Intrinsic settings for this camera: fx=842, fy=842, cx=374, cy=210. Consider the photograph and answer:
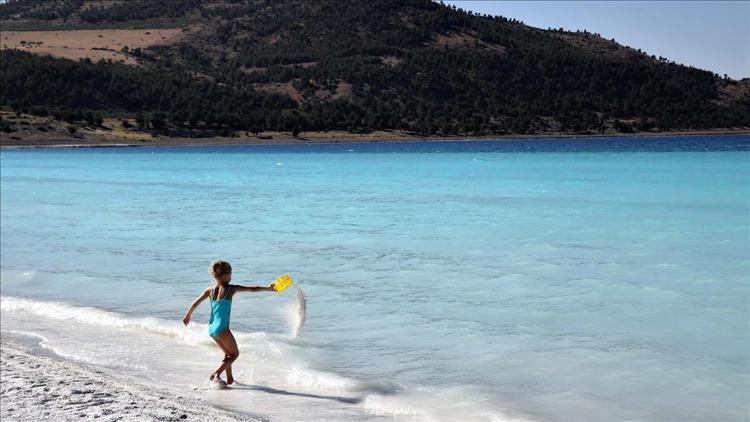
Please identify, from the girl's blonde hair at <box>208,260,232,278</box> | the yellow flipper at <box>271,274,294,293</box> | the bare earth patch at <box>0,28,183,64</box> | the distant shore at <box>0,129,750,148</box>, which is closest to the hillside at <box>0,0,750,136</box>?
the bare earth patch at <box>0,28,183,64</box>

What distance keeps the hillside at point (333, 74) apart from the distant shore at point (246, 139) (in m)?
2.67

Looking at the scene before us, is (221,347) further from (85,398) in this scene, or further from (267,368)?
(85,398)

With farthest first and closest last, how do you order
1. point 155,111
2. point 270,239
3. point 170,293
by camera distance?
point 155,111, point 270,239, point 170,293

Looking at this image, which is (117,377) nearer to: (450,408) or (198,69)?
(450,408)

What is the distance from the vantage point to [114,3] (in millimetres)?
197375

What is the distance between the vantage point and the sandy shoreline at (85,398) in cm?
659

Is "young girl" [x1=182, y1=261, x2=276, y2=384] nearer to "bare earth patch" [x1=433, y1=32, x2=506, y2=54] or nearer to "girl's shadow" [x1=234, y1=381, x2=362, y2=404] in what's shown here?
"girl's shadow" [x1=234, y1=381, x2=362, y2=404]

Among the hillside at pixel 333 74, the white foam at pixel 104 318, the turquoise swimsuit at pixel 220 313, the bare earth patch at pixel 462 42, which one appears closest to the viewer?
the turquoise swimsuit at pixel 220 313

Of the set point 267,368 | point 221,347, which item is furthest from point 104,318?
point 221,347

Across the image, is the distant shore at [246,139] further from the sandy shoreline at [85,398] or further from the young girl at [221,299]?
the young girl at [221,299]

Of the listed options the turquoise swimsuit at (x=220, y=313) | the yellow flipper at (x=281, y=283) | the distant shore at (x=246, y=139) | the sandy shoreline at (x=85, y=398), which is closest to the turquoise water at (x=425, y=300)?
the sandy shoreline at (x=85, y=398)

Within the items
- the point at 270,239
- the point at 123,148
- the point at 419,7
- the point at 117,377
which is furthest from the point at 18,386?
the point at 419,7

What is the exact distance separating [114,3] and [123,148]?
12170 centimetres

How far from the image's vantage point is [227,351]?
775 cm
